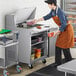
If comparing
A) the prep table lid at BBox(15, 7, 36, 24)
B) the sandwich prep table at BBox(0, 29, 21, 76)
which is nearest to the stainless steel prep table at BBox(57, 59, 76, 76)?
the sandwich prep table at BBox(0, 29, 21, 76)

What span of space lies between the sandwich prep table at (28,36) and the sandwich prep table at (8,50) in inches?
7.1

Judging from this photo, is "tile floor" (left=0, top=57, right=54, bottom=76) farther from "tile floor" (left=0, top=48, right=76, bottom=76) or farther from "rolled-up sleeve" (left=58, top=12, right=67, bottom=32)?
"rolled-up sleeve" (left=58, top=12, right=67, bottom=32)

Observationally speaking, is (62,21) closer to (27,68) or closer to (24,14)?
(24,14)

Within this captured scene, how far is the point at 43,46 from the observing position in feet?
19.9

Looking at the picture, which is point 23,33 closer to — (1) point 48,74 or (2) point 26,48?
(2) point 26,48

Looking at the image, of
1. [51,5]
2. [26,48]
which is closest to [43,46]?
[26,48]

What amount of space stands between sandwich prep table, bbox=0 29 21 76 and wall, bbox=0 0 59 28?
0.47m

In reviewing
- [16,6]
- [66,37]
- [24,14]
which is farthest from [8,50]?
[66,37]

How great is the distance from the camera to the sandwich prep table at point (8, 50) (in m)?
4.87

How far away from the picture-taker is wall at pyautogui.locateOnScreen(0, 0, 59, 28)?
5.42 meters

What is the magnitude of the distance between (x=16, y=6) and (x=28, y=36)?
0.77 m

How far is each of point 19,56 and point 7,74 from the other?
28.6 inches

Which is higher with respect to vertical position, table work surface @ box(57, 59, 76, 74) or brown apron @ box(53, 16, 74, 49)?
brown apron @ box(53, 16, 74, 49)

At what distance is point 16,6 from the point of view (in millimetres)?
5738
